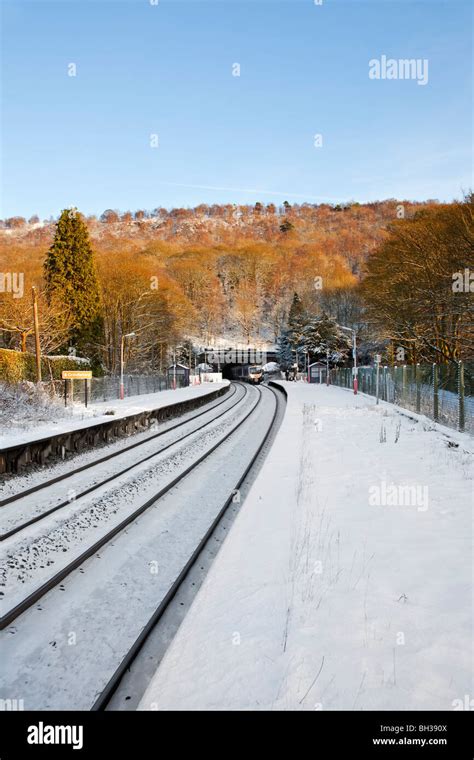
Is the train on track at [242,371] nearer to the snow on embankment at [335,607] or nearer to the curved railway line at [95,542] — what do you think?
the curved railway line at [95,542]

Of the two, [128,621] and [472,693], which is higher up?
[472,693]

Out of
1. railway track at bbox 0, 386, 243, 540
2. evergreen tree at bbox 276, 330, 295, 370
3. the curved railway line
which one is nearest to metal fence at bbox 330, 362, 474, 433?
the curved railway line

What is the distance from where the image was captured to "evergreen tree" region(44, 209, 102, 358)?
4475 cm

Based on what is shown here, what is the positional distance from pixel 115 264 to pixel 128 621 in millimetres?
56374

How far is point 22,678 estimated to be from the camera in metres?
4.28

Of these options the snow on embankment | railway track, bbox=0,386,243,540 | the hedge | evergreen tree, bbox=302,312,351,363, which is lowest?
railway track, bbox=0,386,243,540

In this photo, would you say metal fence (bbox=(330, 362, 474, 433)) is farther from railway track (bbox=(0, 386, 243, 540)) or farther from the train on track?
the train on track

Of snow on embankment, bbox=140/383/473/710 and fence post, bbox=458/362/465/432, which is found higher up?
fence post, bbox=458/362/465/432

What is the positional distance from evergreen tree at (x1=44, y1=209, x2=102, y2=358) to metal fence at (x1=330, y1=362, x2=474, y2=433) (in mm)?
26358

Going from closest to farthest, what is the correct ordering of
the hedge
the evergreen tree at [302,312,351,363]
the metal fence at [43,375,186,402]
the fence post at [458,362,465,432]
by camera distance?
1. the fence post at [458,362,465,432]
2. the hedge
3. the metal fence at [43,375,186,402]
4. the evergreen tree at [302,312,351,363]
